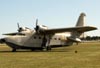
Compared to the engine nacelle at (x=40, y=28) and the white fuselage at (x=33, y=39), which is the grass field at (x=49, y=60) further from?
the engine nacelle at (x=40, y=28)

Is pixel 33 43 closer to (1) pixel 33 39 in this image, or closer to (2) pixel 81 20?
(1) pixel 33 39

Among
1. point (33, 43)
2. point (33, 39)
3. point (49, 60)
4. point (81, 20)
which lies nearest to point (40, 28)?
point (33, 39)

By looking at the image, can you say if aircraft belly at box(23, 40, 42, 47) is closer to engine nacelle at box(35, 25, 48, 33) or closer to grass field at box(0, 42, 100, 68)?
engine nacelle at box(35, 25, 48, 33)

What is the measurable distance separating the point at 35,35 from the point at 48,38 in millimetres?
2456

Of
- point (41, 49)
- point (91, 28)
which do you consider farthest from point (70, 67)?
point (41, 49)

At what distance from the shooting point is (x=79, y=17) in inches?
2041

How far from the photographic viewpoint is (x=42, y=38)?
148 feet

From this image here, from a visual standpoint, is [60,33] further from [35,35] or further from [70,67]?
[70,67]

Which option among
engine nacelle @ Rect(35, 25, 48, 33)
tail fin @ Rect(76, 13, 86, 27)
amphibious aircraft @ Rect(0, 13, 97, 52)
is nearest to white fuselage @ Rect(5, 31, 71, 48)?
amphibious aircraft @ Rect(0, 13, 97, 52)

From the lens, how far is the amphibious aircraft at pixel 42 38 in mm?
42234

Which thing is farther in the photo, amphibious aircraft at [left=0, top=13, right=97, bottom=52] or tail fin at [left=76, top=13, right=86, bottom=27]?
tail fin at [left=76, top=13, right=86, bottom=27]

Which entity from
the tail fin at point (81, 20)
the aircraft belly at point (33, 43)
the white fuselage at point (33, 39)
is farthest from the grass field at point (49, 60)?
the tail fin at point (81, 20)

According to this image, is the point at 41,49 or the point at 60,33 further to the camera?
the point at 60,33

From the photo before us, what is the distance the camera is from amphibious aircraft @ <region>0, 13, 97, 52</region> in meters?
42.2
